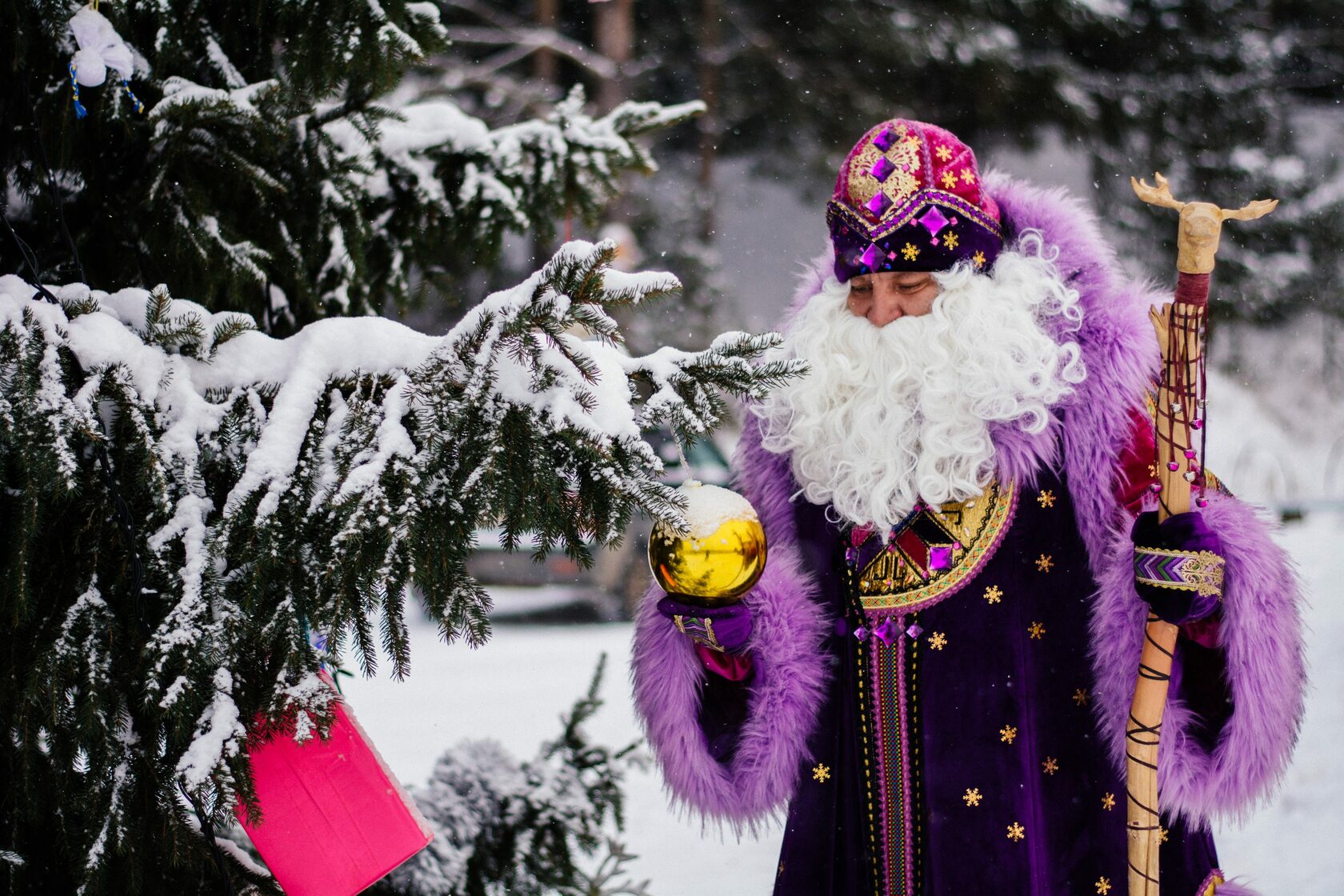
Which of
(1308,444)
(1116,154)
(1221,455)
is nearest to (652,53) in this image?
(1116,154)

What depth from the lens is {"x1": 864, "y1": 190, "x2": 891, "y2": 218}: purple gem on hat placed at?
2428mm

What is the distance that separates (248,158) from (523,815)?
1.59m

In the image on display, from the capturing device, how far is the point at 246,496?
1.54 meters

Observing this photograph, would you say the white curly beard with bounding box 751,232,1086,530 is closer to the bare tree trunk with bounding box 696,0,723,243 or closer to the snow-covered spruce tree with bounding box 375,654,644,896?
the snow-covered spruce tree with bounding box 375,654,644,896

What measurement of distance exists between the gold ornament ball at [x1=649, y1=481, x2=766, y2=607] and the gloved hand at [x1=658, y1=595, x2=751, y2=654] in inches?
2.2

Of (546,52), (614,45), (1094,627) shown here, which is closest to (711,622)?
(1094,627)

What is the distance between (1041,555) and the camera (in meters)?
2.42

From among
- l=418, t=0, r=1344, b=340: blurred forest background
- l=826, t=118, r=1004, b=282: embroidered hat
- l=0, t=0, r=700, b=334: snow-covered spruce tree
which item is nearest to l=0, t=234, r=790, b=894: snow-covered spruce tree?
l=0, t=0, r=700, b=334: snow-covered spruce tree

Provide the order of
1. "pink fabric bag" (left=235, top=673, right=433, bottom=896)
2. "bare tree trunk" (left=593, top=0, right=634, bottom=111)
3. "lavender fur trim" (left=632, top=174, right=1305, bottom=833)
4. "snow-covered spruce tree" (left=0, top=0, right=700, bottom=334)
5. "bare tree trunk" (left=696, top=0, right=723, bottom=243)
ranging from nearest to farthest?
"pink fabric bag" (left=235, top=673, right=433, bottom=896), "snow-covered spruce tree" (left=0, top=0, right=700, bottom=334), "lavender fur trim" (left=632, top=174, right=1305, bottom=833), "bare tree trunk" (left=593, top=0, right=634, bottom=111), "bare tree trunk" (left=696, top=0, right=723, bottom=243)

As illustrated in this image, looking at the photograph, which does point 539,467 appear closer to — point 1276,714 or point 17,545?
point 17,545

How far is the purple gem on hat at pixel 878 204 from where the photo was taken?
7.97 ft

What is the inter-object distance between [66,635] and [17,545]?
15 centimetres

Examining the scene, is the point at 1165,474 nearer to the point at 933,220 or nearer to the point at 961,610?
the point at 961,610

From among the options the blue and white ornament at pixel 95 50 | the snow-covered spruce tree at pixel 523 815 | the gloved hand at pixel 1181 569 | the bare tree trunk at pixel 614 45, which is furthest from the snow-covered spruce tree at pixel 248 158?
the bare tree trunk at pixel 614 45
